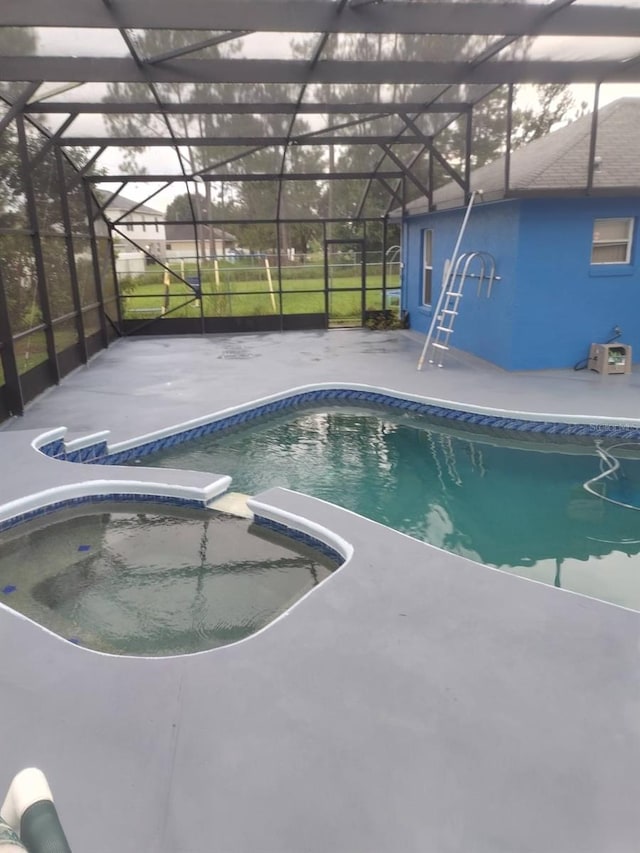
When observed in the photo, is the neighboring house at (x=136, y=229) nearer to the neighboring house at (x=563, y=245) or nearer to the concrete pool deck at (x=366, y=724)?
the neighboring house at (x=563, y=245)

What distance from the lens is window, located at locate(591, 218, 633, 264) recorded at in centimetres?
806

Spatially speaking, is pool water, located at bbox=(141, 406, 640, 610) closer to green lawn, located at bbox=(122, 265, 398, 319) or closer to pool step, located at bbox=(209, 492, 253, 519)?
pool step, located at bbox=(209, 492, 253, 519)

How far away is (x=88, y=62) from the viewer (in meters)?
5.87

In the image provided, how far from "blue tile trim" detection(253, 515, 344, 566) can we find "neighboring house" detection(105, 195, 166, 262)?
967cm

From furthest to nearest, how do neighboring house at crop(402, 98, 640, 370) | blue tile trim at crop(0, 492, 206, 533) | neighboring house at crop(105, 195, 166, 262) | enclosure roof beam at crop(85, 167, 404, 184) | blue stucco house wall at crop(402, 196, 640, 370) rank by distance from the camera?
neighboring house at crop(105, 195, 166, 262), enclosure roof beam at crop(85, 167, 404, 184), blue stucco house wall at crop(402, 196, 640, 370), neighboring house at crop(402, 98, 640, 370), blue tile trim at crop(0, 492, 206, 533)

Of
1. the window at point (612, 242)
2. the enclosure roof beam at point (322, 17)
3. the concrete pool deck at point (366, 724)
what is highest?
the enclosure roof beam at point (322, 17)

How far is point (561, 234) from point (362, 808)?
7.67 meters

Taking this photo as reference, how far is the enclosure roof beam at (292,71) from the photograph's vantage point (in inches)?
231

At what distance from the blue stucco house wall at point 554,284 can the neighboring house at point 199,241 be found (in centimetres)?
592

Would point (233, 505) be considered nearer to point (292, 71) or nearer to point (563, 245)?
point (292, 71)

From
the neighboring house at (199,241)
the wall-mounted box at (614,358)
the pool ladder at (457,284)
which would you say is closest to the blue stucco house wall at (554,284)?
the pool ladder at (457,284)

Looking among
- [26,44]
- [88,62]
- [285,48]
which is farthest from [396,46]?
[26,44]

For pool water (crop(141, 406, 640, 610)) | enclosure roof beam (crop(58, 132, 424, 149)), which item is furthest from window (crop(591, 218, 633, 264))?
pool water (crop(141, 406, 640, 610))

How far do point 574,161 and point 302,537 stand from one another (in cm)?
653
